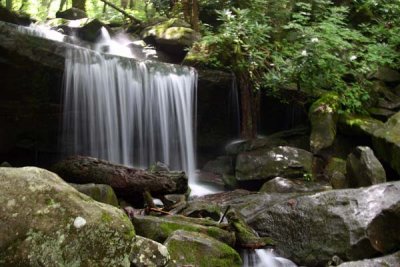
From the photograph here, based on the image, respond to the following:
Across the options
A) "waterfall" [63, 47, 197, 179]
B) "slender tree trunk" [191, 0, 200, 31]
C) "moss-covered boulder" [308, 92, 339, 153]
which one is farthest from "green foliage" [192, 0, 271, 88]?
"slender tree trunk" [191, 0, 200, 31]

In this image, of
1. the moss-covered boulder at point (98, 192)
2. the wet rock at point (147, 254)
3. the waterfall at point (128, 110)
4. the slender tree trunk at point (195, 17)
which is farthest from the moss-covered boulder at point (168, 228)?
the slender tree trunk at point (195, 17)

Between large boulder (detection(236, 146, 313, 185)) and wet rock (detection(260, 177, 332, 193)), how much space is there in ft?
1.61

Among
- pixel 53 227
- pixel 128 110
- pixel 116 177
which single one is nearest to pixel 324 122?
pixel 128 110

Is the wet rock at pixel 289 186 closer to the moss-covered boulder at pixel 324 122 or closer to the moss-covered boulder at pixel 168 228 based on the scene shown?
the moss-covered boulder at pixel 324 122

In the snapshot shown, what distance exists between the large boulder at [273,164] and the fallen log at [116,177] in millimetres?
2823

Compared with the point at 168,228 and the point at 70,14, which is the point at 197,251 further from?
the point at 70,14

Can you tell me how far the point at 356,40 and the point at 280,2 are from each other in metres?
2.49

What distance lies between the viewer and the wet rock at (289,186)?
748 cm

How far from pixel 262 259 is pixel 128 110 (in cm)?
553

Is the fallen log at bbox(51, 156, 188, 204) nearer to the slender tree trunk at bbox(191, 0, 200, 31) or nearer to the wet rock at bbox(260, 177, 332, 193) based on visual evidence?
the wet rock at bbox(260, 177, 332, 193)

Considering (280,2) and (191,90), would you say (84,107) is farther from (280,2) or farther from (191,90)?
(280,2)

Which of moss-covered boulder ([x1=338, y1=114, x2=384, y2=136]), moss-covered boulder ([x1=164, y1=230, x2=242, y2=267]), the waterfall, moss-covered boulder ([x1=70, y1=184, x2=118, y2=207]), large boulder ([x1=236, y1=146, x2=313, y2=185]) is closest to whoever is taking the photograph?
A: moss-covered boulder ([x1=164, y1=230, x2=242, y2=267])

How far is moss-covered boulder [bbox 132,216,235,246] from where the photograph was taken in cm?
425

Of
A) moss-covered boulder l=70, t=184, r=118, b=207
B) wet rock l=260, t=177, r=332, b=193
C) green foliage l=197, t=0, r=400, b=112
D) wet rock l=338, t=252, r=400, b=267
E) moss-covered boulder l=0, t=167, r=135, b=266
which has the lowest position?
wet rock l=260, t=177, r=332, b=193
